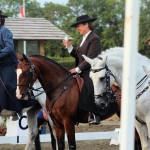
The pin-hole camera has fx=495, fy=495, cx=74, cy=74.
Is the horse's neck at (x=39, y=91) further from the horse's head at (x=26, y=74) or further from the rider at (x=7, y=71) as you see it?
the horse's head at (x=26, y=74)

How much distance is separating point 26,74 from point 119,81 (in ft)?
5.57

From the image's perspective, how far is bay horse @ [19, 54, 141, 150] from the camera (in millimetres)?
7777

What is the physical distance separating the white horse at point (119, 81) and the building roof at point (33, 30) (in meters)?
14.6

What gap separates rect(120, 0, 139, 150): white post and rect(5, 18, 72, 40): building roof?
17914 mm

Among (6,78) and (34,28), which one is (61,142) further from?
(34,28)

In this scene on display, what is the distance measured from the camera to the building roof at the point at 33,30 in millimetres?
21837

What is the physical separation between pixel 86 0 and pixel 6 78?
212 ft

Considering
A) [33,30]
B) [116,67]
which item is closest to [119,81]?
[116,67]

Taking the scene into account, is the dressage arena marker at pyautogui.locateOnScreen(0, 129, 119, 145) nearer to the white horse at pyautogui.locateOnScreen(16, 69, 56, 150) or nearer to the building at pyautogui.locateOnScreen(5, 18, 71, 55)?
the white horse at pyautogui.locateOnScreen(16, 69, 56, 150)

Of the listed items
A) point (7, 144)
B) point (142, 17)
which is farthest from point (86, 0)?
point (7, 144)

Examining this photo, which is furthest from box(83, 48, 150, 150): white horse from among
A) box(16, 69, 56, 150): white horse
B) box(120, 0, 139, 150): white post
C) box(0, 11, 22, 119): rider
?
box(120, 0, 139, 150): white post

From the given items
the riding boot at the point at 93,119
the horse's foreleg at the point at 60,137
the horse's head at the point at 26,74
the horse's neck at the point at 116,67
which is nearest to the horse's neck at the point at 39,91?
the horse's head at the point at 26,74

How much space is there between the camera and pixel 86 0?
72000 millimetres

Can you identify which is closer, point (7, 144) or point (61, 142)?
point (61, 142)
